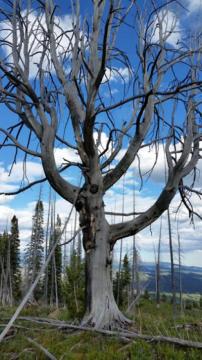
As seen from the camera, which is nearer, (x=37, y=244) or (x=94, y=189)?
(x=94, y=189)

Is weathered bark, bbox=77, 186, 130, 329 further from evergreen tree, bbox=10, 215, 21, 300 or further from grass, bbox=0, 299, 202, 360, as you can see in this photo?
evergreen tree, bbox=10, 215, 21, 300

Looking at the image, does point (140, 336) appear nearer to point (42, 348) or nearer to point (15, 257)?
point (42, 348)

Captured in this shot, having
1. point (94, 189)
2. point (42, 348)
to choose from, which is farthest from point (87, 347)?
point (94, 189)

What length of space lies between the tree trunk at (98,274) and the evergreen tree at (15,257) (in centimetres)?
5306

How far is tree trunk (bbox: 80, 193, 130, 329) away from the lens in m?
6.47

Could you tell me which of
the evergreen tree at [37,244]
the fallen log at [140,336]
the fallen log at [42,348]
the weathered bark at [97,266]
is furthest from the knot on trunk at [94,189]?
the evergreen tree at [37,244]

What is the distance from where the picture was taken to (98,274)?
668cm

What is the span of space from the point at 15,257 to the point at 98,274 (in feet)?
182

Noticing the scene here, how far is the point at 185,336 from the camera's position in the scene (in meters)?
5.87

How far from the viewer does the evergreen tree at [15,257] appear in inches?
2320

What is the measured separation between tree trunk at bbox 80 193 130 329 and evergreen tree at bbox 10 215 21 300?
5306 cm

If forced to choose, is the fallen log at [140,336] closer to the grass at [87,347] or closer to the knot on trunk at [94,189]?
the grass at [87,347]

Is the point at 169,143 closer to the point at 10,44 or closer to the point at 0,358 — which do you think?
the point at 10,44

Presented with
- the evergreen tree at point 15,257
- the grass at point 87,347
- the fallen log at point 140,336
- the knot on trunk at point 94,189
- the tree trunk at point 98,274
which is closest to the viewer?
the grass at point 87,347
